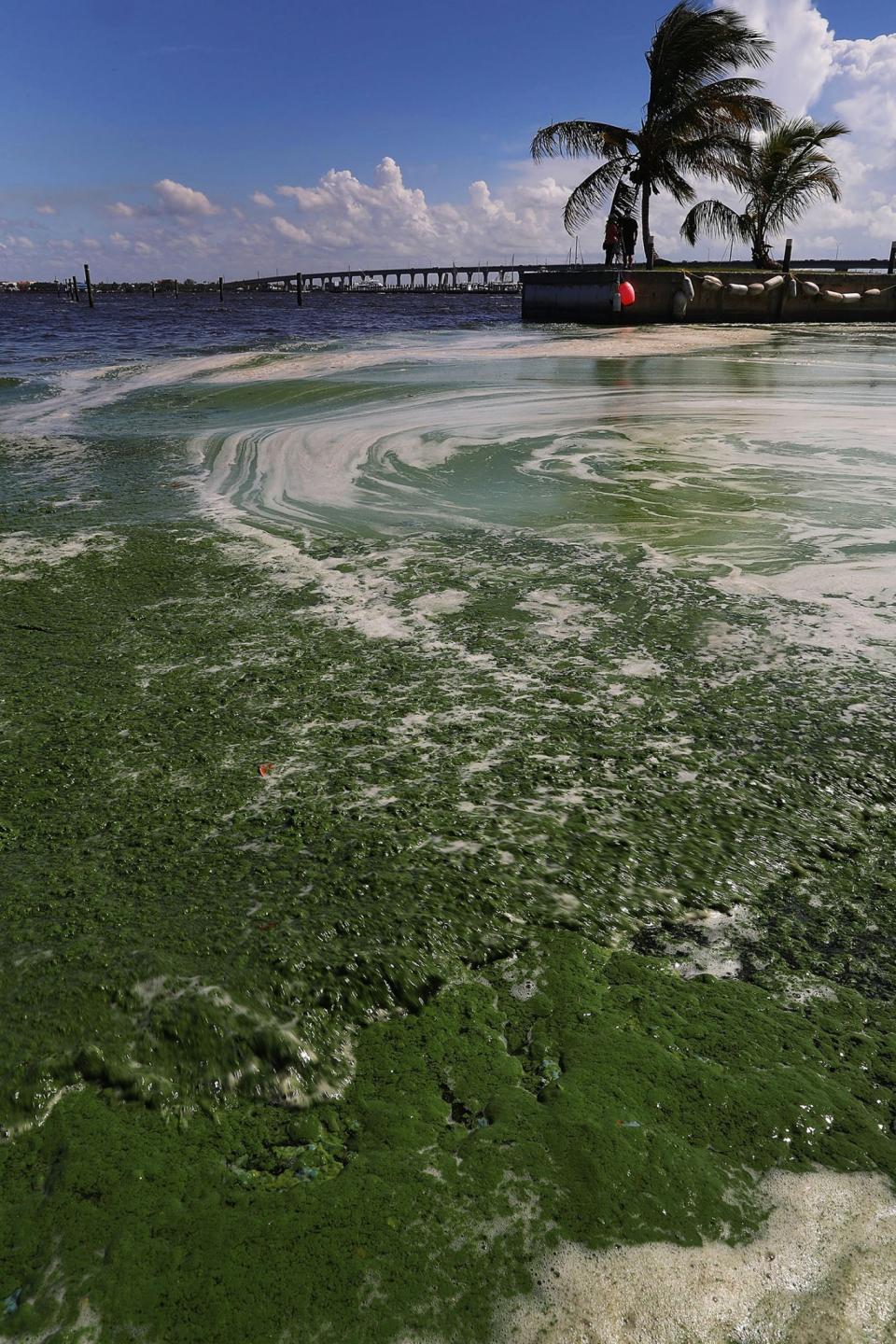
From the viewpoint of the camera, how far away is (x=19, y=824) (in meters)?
1.62

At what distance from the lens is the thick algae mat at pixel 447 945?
3.01 feet

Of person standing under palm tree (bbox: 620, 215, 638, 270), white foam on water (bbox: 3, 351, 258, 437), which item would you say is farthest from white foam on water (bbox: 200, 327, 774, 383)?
person standing under palm tree (bbox: 620, 215, 638, 270)

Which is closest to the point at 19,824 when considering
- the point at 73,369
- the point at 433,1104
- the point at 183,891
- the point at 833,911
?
the point at 183,891

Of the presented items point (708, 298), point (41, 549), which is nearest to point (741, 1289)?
point (41, 549)

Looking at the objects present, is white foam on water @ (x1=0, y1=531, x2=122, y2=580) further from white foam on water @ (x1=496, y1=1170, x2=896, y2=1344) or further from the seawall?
the seawall

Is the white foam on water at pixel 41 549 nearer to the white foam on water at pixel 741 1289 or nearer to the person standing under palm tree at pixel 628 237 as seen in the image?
the white foam on water at pixel 741 1289

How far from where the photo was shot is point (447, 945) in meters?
1.35

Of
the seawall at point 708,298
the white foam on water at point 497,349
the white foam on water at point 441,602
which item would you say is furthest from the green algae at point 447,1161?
the seawall at point 708,298

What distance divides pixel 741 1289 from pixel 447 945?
1.94 feet

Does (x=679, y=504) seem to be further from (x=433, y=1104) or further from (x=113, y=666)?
(x=433, y=1104)

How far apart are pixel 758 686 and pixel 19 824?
1719mm

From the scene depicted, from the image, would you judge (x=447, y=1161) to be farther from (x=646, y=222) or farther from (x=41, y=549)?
(x=646, y=222)

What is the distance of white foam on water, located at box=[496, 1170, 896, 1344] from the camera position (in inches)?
33.6

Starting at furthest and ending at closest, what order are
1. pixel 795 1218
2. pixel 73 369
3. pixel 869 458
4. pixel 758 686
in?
pixel 73 369
pixel 869 458
pixel 758 686
pixel 795 1218
